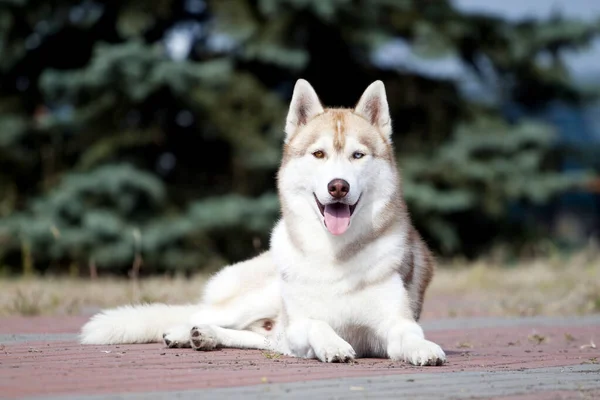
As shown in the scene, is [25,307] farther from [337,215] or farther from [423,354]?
[423,354]

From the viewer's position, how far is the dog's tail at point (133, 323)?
16.4ft

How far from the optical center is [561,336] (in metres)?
5.91

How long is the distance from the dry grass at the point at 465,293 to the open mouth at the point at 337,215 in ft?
8.75

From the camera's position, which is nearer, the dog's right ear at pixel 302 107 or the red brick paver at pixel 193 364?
the red brick paver at pixel 193 364

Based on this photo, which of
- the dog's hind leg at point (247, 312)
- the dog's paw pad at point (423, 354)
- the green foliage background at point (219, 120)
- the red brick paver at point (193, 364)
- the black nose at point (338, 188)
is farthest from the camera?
the green foliage background at point (219, 120)

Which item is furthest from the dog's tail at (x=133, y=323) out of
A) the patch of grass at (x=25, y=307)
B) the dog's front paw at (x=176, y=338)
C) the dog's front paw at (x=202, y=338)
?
the patch of grass at (x=25, y=307)

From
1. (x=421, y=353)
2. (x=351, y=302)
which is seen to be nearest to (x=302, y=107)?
(x=351, y=302)

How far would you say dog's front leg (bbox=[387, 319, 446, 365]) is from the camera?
161 inches

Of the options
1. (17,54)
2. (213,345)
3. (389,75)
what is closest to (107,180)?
(17,54)

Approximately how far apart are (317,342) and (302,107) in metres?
1.61

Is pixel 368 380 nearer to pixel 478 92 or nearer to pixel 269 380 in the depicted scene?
pixel 269 380

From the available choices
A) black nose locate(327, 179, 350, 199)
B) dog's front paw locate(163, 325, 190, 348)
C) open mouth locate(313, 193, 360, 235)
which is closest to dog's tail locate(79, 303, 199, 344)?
dog's front paw locate(163, 325, 190, 348)

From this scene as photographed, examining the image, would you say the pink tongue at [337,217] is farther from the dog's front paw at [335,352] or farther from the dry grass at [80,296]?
the dry grass at [80,296]

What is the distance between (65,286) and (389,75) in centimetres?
677
